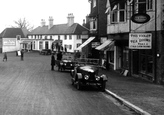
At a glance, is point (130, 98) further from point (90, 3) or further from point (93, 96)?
point (90, 3)

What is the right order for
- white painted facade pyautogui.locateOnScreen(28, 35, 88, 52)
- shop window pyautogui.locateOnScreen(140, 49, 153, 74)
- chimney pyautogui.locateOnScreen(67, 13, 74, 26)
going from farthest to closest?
chimney pyautogui.locateOnScreen(67, 13, 74, 26), white painted facade pyautogui.locateOnScreen(28, 35, 88, 52), shop window pyautogui.locateOnScreen(140, 49, 153, 74)

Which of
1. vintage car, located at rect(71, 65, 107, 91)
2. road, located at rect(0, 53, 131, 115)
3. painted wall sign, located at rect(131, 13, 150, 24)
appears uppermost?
painted wall sign, located at rect(131, 13, 150, 24)

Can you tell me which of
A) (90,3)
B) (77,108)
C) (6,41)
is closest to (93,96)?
(77,108)

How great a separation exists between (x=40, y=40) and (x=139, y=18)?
66609mm

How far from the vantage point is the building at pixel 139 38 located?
2038 centimetres

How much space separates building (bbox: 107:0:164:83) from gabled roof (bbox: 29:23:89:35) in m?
46.3

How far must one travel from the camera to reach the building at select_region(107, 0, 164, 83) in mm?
20381

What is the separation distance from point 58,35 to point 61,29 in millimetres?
1915

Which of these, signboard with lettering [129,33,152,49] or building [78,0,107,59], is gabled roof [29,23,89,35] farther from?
signboard with lettering [129,33,152,49]

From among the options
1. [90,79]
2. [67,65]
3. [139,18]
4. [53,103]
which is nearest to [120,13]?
[67,65]

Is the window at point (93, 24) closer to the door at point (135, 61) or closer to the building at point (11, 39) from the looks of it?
→ the door at point (135, 61)

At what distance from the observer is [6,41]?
311 ft

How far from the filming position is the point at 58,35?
8094 cm

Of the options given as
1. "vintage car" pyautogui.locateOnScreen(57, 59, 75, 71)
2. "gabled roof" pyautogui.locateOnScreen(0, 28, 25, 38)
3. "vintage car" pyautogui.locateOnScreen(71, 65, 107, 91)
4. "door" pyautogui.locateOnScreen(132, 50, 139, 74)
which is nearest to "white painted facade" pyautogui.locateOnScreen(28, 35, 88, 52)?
"gabled roof" pyautogui.locateOnScreen(0, 28, 25, 38)
